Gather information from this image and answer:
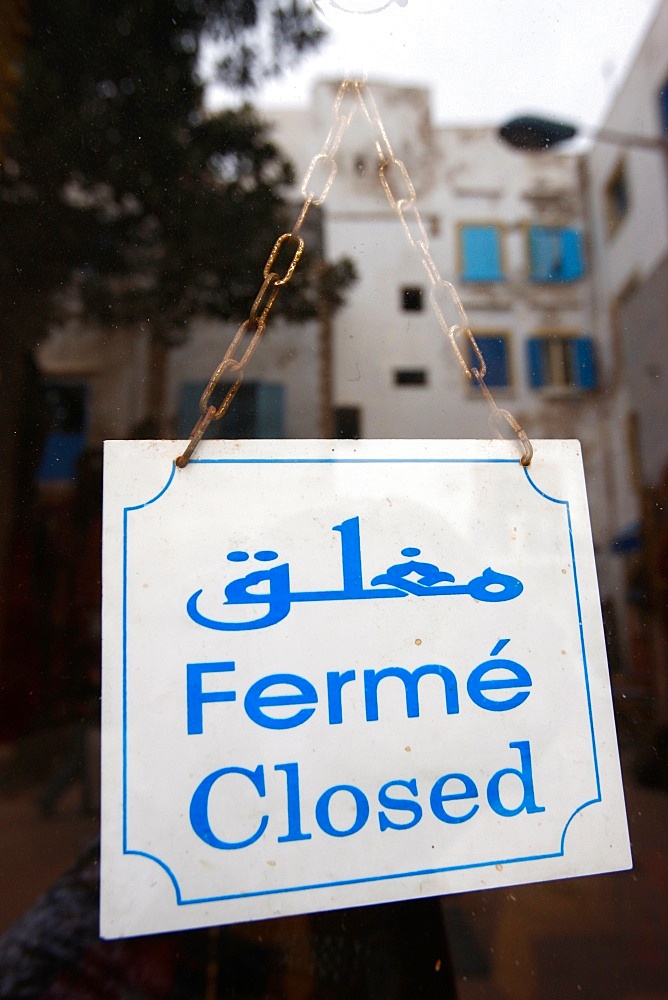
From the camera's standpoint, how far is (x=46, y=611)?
93cm

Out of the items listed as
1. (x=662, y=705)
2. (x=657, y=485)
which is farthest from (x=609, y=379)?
(x=662, y=705)

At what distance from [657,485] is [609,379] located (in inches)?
7.9

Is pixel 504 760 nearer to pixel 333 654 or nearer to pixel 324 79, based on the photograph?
pixel 333 654

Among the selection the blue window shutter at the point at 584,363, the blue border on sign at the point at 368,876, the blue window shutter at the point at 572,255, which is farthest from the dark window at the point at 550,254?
the blue border on sign at the point at 368,876

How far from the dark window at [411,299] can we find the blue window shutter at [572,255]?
27cm

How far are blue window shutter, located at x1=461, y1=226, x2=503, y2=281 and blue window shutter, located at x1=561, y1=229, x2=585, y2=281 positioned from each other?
0.12 meters

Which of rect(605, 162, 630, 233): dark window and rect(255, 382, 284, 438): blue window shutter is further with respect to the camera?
rect(605, 162, 630, 233): dark window

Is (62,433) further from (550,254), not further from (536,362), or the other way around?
(550,254)

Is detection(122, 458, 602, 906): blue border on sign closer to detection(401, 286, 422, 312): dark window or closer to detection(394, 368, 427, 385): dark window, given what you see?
detection(394, 368, 427, 385): dark window

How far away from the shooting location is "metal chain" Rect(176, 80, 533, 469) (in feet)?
3.43

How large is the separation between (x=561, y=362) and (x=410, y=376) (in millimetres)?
272

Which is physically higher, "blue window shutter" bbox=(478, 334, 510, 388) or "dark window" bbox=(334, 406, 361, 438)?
"blue window shutter" bbox=(478, 334, 510, 388)

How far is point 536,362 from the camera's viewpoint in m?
1.11

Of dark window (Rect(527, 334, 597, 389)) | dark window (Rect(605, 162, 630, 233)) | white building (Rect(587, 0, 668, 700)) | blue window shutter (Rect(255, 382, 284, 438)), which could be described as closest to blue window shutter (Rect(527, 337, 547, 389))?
dark window (Rect(527, 334, 597, 389))
